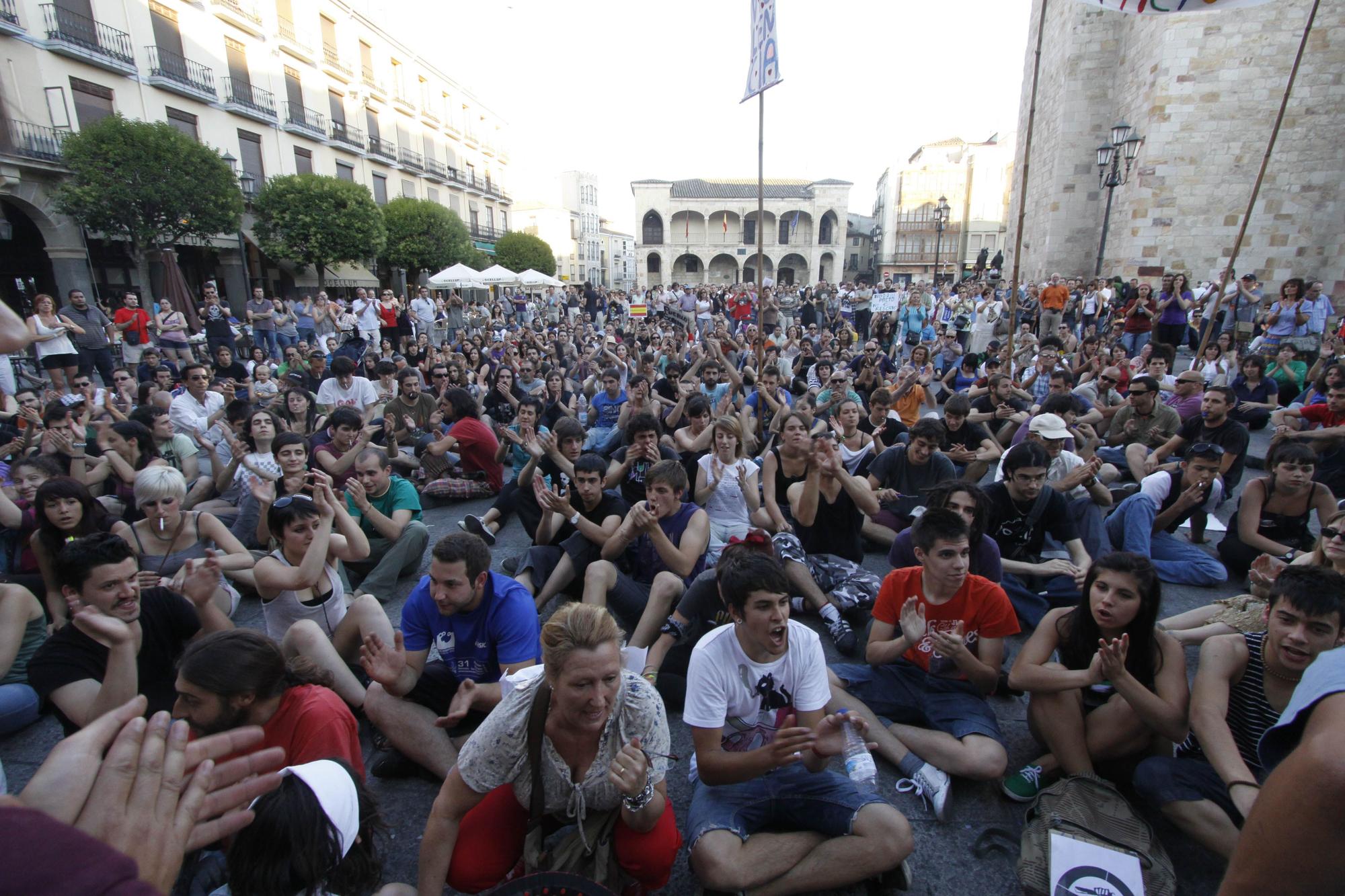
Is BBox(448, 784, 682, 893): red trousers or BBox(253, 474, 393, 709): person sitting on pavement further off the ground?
BBox(253, 474, 393, 709): person sitting on pavement

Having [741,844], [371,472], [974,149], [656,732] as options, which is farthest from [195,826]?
[974,149]

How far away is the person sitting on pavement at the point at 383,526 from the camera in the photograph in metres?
4.26

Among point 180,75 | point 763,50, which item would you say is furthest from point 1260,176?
point 180,75

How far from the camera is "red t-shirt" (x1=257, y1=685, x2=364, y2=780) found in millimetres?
1942

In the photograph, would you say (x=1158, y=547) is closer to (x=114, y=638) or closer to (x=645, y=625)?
(x=645, y=625)

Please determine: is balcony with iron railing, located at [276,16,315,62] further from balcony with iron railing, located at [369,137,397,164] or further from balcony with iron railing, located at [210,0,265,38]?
balcony with iron railing, located at [369,137,397,164]

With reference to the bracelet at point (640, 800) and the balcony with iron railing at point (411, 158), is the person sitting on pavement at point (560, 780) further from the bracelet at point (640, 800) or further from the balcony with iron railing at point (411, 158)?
the balcony with iron railing at point (411, 158)

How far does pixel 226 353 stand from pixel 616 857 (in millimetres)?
9157

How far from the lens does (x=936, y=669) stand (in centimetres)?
286

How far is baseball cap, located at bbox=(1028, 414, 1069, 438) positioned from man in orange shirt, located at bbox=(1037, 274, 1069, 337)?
34.5ft

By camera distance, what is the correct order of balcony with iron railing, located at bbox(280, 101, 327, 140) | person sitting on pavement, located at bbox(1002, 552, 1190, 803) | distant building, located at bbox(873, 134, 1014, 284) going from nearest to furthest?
person sitting on pavement, located at bbox(1002, 552, 1190, 803)
balcony with iron railing, located at bbox(280, 101, 327, 140)
distant building, located at bbox(873, 134, 1014, 284)

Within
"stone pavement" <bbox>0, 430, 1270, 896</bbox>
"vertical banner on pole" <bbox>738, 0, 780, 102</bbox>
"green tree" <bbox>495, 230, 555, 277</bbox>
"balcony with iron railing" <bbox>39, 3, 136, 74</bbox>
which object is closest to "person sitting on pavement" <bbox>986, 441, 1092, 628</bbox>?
"stone pavement" <bbox>0, 430, 1270, 896</bbox>

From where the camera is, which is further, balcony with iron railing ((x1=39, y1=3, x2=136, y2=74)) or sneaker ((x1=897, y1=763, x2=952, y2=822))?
balcony with iron railing ((x1=39, y1=3, x2=136, y2=74))

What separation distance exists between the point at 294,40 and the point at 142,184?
Result: 547 inches
